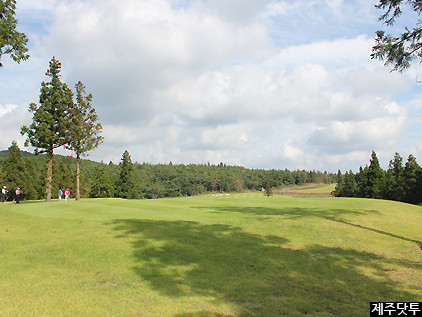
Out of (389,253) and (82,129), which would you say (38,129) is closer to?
(82,129)

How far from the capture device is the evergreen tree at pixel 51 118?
41125mm

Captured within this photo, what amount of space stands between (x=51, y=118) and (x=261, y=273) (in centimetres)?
4032

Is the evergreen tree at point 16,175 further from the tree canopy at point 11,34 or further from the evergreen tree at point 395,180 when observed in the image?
the evergreen tree at point 395,180

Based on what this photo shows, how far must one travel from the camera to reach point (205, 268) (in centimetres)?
991

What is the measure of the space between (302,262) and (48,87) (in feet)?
143

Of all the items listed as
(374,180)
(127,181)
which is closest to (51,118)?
(127,181)

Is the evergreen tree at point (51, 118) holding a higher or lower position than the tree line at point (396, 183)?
higher

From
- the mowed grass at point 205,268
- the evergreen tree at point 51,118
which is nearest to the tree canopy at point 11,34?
the mowed grass at point 205,268

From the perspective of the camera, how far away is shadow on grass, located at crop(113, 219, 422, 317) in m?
7.25

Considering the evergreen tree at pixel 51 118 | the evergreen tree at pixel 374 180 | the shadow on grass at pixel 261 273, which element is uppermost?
the evergreen tree at pixel 51 118

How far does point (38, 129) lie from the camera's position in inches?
1617

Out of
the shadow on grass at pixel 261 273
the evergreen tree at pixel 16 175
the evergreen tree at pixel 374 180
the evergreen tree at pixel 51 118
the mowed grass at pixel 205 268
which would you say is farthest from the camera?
the evergreen tree at pixel 16 175

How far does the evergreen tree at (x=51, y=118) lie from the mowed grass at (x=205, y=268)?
28.1 metres

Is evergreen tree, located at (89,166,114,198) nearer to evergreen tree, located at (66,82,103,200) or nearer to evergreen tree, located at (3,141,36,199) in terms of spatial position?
evergreen tree, located at (3,141,36,199)
